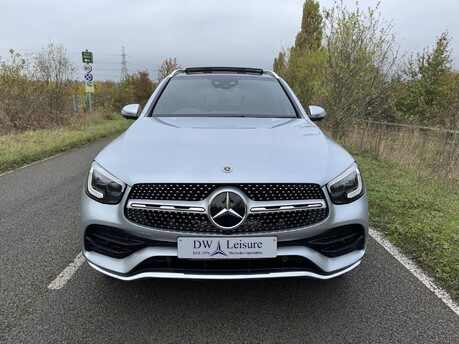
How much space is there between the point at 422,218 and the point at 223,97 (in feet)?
8.46

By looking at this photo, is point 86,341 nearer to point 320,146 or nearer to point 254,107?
point 320,146

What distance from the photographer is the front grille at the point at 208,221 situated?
209cm

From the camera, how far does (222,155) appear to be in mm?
2283

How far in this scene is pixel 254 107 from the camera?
3.56 m

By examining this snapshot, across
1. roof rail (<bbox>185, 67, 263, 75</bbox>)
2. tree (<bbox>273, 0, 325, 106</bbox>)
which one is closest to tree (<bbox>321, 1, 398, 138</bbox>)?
tree (<bbox>273, 0, 325, 106</bbox>)

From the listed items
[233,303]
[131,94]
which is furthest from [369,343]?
[131,94]

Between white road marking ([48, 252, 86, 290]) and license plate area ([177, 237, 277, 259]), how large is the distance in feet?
4.09

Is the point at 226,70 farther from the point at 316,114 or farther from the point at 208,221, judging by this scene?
the point at 208,221

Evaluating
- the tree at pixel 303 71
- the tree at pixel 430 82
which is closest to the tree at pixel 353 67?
the tree at pixel 303 71

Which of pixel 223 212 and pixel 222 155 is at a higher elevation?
pixel 222 155

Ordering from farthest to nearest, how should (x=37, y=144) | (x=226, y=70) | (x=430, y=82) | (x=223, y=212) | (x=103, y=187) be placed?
1. (x=430, y=82)
2. (x=37, y=144)
3. (x=226, y=70)
4. (x=103, y=187)
5. (x=223, y=212)

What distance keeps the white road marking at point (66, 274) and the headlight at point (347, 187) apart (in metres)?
2.07

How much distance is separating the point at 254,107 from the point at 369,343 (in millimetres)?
2238

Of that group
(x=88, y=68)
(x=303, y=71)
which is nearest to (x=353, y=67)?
(x=303, y=71)
